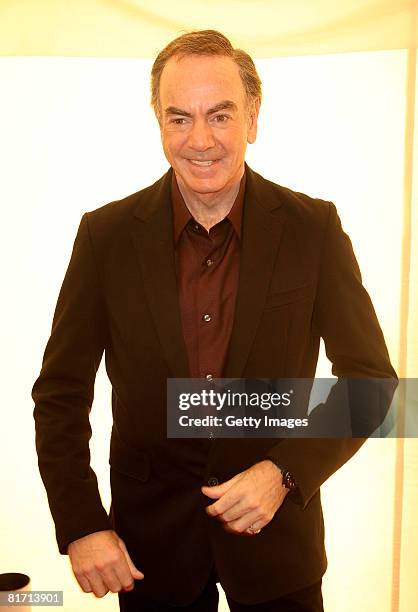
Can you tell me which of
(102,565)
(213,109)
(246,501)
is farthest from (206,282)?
(102,565)

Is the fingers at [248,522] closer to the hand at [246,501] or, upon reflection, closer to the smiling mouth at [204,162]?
the hand at [246,501]

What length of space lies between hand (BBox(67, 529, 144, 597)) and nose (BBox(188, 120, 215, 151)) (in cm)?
77

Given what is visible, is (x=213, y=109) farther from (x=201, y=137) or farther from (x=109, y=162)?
(x=109, y=162)

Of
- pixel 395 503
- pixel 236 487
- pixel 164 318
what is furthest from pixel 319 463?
pixel 395 503

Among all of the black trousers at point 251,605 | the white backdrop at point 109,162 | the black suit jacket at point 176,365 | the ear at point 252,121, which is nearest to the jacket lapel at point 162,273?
the black suit jacket at point 176,365

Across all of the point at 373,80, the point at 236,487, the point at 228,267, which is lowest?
the point at 236,487

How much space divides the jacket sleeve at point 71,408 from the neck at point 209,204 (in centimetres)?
24

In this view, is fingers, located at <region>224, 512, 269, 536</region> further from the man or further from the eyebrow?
the eyebrow

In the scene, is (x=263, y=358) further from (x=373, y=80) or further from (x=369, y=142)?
(x=373, y=80)

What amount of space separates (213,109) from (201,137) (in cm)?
7

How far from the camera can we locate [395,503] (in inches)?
79.9

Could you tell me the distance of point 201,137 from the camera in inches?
56.2

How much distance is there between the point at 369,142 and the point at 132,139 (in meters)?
0.60

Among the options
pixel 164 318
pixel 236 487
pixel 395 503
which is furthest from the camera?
pixel 395 503
